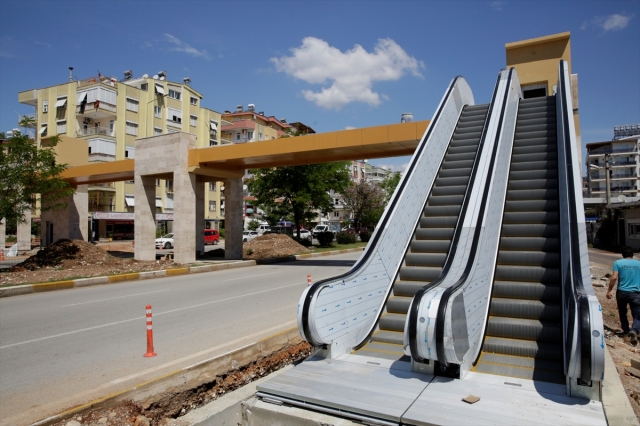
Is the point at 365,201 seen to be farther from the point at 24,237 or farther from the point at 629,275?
the point at 629,275

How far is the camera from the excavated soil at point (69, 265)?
54.4 feet

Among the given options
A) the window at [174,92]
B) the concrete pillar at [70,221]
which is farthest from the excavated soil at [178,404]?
the window at [174,92]

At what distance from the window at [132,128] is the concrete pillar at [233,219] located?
32.2 m

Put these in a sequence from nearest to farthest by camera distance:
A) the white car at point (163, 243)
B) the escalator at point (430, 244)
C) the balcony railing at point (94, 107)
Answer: the escalator at point (430, 244) < the white car at point (163, 243) < the balcony railing at point (94, 107)

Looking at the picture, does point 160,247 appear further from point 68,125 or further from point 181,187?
point 68,125

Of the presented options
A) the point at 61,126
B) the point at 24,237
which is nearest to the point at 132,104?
the point at 61,126

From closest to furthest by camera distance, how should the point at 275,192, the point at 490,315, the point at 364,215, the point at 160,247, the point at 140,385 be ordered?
the point at 140,385
the point at 490,315
the point at 275,192
the point at 160,247
the point at 364,215

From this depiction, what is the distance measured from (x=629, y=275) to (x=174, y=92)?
188 ft

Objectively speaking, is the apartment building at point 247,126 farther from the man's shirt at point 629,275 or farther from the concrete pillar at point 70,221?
the man's shirt at point 629,275

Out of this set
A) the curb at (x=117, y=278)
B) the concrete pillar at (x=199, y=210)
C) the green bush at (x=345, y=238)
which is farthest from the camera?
the green bush at (x=345, y=238)

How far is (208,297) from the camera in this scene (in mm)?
12203

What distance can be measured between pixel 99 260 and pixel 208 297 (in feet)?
36.9

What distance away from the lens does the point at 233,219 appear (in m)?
23.8

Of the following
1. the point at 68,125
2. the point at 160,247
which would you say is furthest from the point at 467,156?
the point at 68,125
